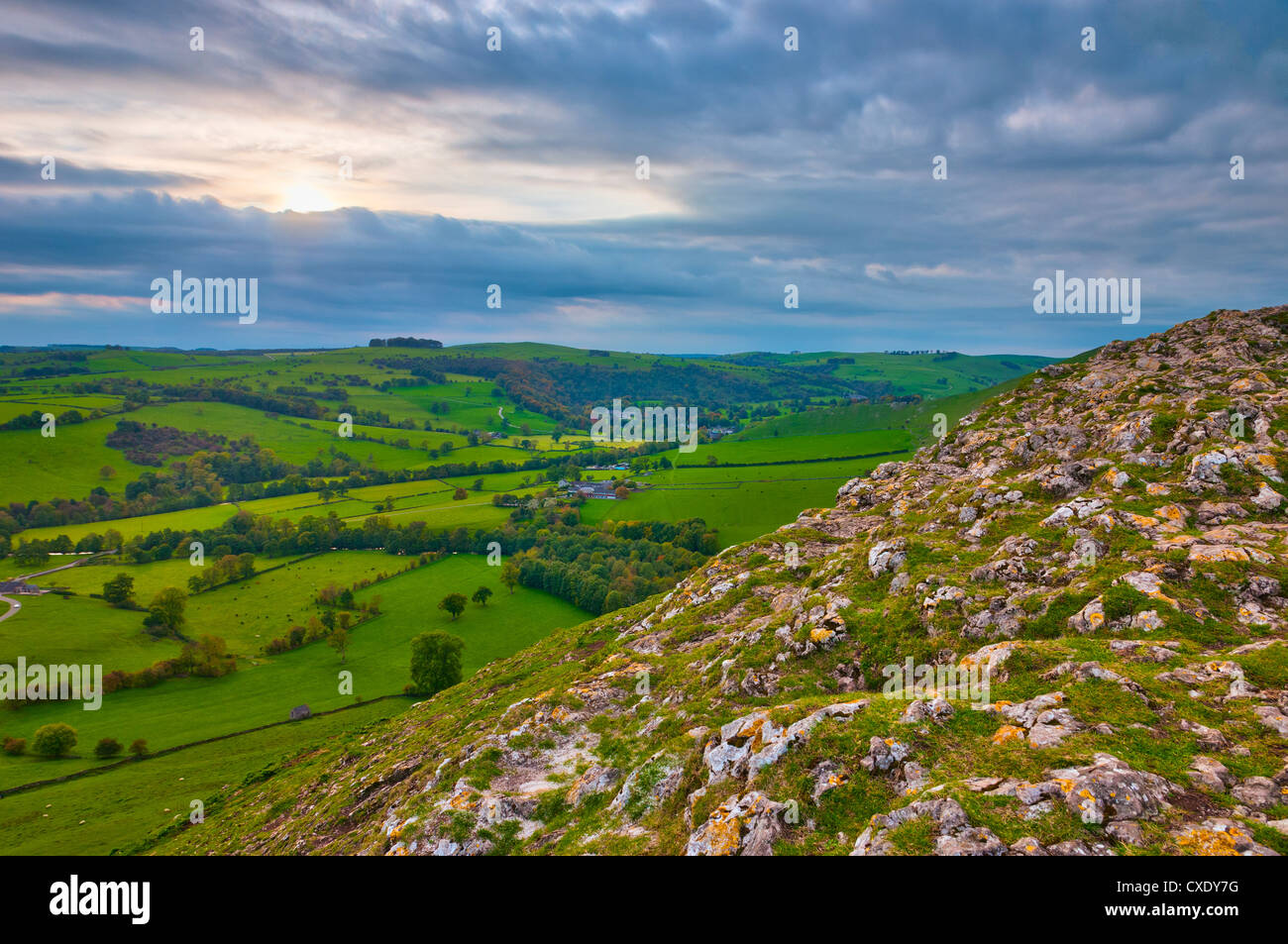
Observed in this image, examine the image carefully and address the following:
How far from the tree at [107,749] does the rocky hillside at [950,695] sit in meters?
38.3

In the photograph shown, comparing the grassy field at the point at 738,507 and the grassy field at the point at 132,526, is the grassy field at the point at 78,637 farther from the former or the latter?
the grassy field at the point at 738,507

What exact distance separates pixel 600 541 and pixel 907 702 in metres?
140

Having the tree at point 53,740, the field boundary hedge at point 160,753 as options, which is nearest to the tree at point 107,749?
the field boundary hedge at point 160,753

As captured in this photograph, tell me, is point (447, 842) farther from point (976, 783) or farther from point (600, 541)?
point (600, 541)

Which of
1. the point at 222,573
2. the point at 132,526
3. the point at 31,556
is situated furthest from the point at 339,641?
the point at 132,526

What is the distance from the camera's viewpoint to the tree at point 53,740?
243 feet

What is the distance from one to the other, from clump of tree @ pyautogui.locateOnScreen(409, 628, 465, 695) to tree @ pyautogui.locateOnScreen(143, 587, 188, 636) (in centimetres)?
6874

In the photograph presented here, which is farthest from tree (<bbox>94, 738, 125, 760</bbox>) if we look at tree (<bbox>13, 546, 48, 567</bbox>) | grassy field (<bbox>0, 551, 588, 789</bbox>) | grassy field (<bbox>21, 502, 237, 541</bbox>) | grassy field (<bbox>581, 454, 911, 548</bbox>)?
grassy field (<bbox>21, 502, 237, 541</bbox>)

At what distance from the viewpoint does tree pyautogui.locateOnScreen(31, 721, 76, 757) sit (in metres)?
74.1

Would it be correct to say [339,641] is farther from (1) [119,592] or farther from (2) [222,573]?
(1) [119,592]

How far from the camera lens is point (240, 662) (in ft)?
342
